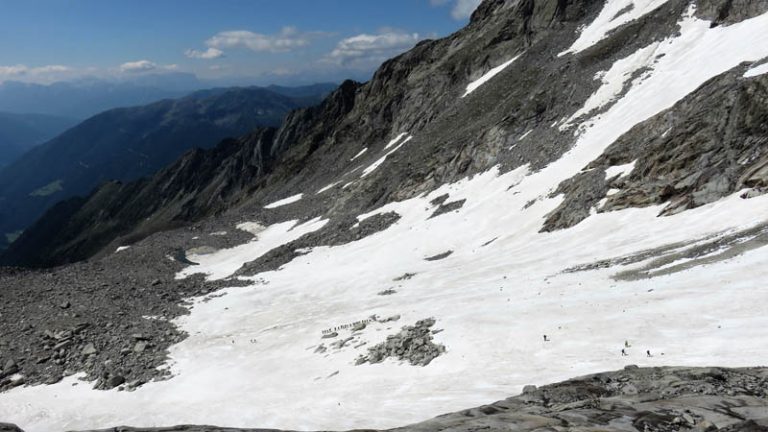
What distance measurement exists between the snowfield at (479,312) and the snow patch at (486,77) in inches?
1216

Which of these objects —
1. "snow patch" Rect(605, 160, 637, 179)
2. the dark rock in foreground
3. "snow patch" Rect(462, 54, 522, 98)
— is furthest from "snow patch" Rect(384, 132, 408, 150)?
the dark rock in foreground

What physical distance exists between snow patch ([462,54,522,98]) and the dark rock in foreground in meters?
68.8

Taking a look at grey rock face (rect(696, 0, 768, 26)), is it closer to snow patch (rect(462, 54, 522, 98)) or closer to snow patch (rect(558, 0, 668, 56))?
snow patch (rect(558, 0, 668, 56))

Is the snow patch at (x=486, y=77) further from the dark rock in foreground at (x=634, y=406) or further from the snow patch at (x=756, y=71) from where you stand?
the dark rock in foreground at (x=634, y=406)

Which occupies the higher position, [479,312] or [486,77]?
[486,77]

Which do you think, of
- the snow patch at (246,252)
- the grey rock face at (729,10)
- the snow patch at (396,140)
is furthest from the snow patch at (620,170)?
the snow patch at (396,140)

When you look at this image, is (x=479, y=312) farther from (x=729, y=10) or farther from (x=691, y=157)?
(x=729, y=10)

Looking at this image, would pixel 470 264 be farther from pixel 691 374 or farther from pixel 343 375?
pixel 691 374

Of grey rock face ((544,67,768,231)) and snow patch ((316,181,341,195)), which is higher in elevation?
snow patch ((316,181,341,195))

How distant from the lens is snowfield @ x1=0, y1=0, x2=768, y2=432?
16.1 metres

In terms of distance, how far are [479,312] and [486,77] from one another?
6265 cm

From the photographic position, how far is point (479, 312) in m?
22.5

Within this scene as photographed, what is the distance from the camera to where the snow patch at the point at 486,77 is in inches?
3017

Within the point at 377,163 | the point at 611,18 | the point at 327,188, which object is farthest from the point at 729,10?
the point at 327,188
